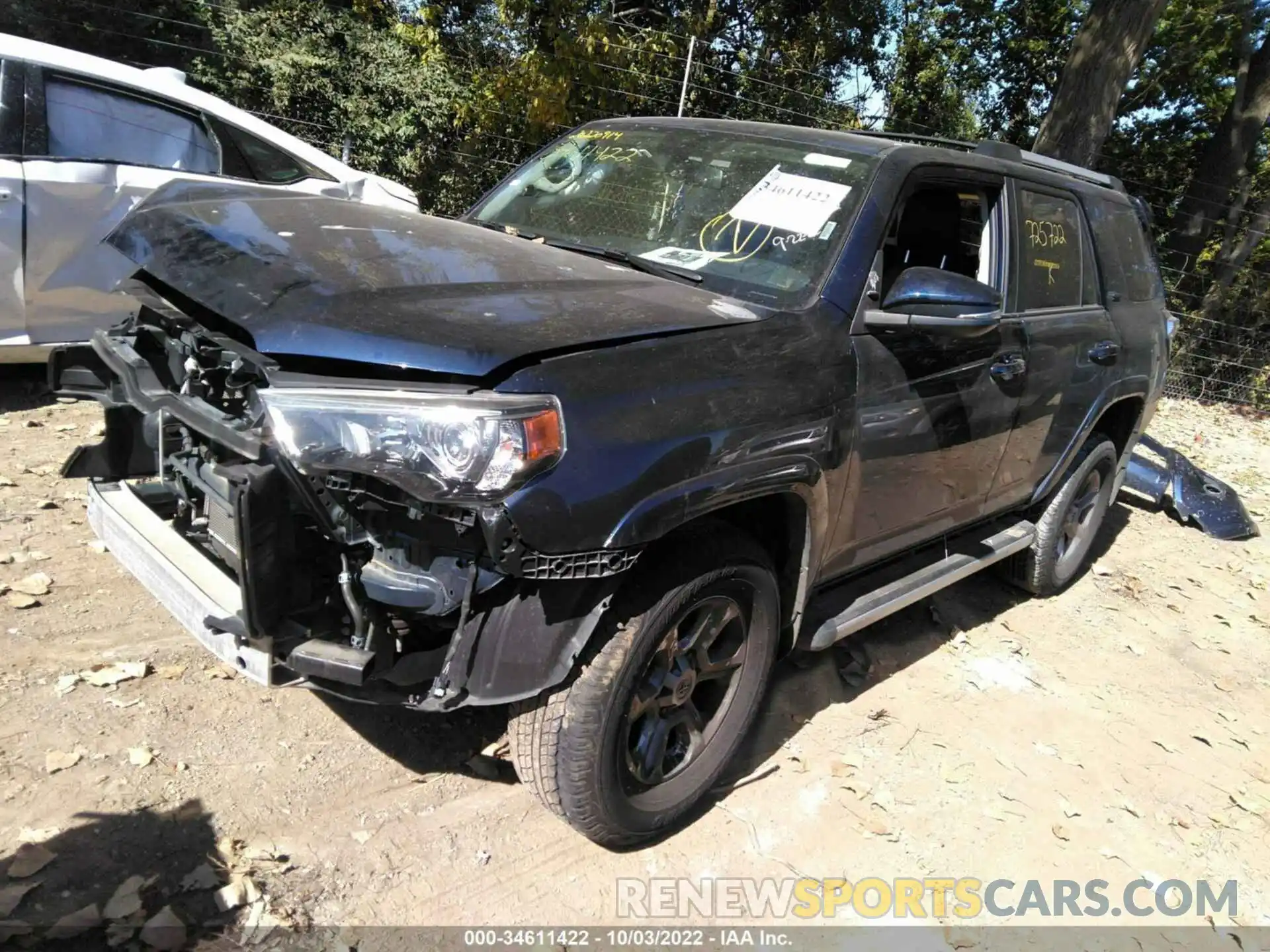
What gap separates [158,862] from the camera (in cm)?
250

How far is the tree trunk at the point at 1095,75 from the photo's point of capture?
29.7ft

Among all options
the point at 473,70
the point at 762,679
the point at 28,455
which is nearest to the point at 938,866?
the point at 762,679

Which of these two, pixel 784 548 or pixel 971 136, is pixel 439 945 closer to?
pixel 784 548

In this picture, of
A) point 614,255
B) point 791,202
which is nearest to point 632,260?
point 614,255

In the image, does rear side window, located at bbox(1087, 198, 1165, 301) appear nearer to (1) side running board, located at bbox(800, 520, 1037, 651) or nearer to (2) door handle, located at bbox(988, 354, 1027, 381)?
(2) door handle, located at bbox(988, 354, 1027, 381)

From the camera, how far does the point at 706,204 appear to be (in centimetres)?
344

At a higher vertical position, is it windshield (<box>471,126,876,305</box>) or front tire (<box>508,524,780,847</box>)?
windshield (<box>471,126,876,305</box>)

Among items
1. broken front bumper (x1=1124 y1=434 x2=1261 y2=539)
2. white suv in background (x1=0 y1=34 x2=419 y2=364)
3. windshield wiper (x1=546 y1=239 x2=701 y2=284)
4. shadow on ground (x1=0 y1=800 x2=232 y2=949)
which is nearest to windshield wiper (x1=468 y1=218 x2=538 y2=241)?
windshield wiper (x1=546 y1=239 x2=701 y2=284)

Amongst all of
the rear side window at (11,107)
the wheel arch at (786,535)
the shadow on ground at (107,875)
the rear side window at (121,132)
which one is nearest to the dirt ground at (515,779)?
the shadow on ground at (107,875)

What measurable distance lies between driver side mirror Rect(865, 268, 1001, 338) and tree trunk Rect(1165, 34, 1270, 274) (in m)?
12.2

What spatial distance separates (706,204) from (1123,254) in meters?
2.75

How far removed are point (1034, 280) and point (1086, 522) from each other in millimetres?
1917

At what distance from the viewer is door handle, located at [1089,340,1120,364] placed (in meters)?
4.47

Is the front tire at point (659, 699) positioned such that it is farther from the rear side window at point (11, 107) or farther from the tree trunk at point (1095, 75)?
the tree trunk at point (1095, 75)
